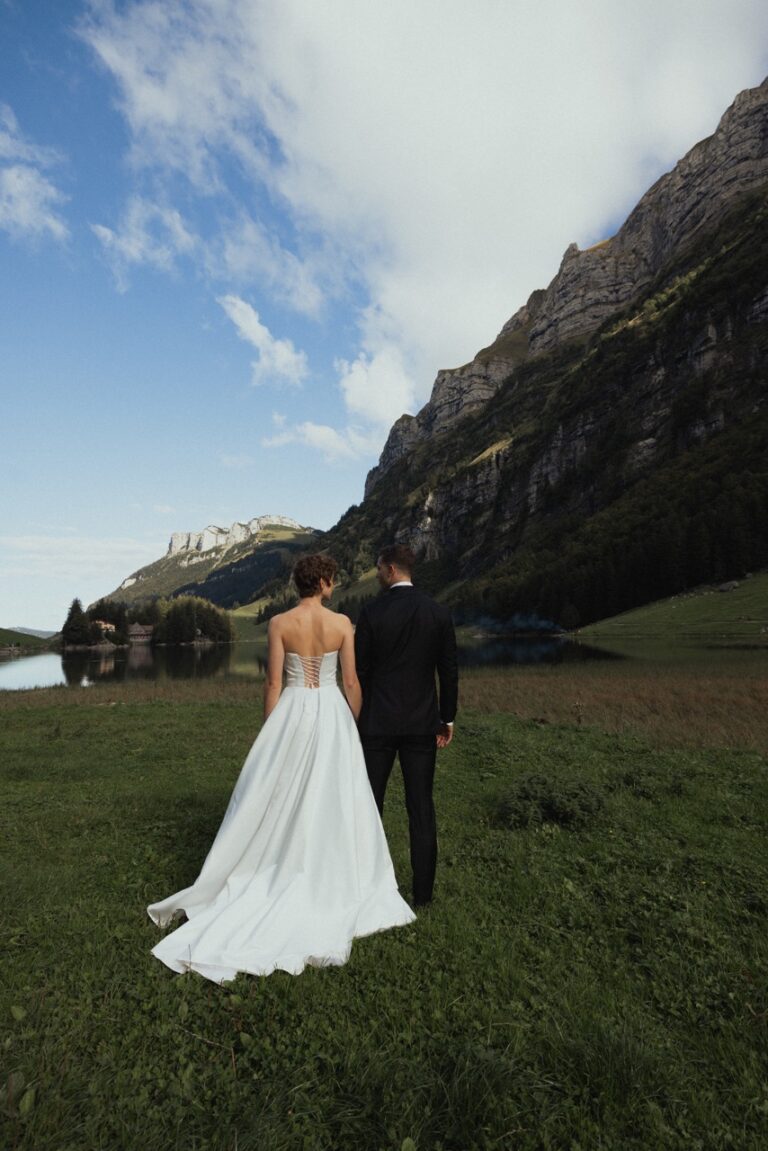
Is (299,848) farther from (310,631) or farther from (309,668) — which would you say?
(310,631)

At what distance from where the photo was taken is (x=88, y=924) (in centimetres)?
536

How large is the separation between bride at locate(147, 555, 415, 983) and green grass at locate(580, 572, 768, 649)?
65.6 metres

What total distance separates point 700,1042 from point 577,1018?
0.82 metres

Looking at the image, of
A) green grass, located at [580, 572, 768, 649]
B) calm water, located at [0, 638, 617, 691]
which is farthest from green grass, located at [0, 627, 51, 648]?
green grass, located at [580, 572, 768, 649]

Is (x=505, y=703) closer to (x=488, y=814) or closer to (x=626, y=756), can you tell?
(x=626, y=756)

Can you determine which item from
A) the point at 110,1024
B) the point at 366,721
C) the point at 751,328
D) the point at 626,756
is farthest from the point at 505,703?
the point at 751,328

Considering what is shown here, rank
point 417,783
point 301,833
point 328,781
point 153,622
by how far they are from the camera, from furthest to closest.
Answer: point 153,622 → point 417,783 → point 328,781 → point 301,833

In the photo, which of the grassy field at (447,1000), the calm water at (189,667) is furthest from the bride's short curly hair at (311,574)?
the calm water at (189,667)

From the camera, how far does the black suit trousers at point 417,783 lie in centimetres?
590

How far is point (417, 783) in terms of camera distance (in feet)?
19.7

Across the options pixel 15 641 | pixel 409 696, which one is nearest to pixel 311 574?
pixel 409 696

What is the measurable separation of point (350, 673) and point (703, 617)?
286ft

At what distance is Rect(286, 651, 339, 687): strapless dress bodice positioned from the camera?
6219mm

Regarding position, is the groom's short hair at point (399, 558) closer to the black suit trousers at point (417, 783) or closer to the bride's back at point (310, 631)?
the bride's back at point (310, 631)
